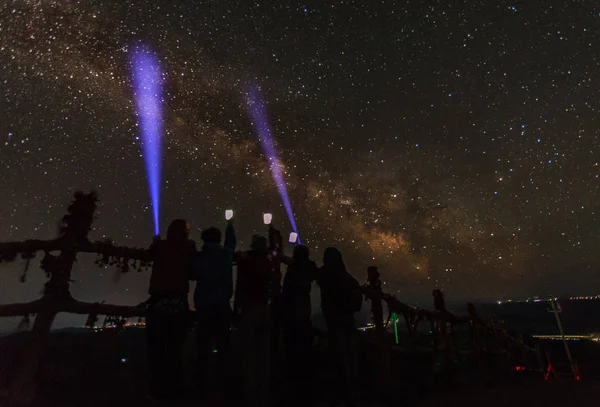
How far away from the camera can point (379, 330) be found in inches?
263

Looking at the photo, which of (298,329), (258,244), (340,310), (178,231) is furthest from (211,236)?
(340,310)

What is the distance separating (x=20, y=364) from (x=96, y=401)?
102cm

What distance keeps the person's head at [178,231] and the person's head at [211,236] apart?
237 millimetres

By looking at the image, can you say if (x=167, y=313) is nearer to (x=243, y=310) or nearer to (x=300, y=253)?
(x=243, y=310)

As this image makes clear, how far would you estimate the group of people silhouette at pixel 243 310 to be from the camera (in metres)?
3.99

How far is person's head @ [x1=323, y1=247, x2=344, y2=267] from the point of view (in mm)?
5191

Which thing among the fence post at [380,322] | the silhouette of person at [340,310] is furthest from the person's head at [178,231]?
the fence post at [380,322]

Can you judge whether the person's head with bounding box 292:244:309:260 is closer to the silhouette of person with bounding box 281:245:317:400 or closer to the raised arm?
the silhouette of person with bounding box 281:245:317:400

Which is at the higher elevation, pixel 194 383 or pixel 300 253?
pixel 300 253

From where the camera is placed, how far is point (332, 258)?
5.23m

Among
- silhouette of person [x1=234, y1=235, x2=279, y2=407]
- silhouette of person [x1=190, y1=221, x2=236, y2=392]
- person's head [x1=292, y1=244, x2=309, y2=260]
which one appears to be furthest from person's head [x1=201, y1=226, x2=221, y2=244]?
person's head [x1=292, y1=244, x2=309, y2=260]

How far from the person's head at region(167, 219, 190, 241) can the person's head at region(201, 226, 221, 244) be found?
0.24 meters

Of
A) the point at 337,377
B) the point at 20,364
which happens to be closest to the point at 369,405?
the point at 337,377

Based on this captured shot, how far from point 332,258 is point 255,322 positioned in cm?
173
